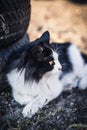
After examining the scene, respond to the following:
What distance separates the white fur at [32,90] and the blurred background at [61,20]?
2417mm

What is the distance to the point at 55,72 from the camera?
3.38 metres

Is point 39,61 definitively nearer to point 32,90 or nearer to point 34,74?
point 34,74

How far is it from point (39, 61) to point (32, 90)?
1.21ft

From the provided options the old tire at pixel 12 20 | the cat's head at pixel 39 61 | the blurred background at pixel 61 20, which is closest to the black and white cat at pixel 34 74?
the cat's head at pixel 39 61

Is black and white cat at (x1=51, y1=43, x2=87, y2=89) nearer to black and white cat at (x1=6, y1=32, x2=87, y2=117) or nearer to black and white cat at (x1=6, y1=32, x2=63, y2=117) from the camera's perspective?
black and white cat at (x1=6, y1=32, x2=87, y2=117)

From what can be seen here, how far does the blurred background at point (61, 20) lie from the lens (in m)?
6.32

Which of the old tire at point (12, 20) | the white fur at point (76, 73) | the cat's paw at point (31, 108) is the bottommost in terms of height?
the white fur at point (76, 73)

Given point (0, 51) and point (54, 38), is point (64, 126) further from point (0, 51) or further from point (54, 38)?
point (54, 38)

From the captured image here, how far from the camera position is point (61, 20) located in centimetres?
723

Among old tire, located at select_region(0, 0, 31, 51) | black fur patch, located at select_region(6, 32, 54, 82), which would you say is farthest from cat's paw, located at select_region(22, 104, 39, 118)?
old tire, located at select_region(0, 0, 31, 51)

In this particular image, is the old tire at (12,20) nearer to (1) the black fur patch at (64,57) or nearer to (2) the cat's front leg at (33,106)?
(1) the black fur patch at (64,57)

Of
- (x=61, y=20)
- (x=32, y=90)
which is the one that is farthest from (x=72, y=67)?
(x=61, y=20)

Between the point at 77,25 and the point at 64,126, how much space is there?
3.92m

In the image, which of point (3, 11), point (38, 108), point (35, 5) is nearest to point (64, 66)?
point (38, 108)
